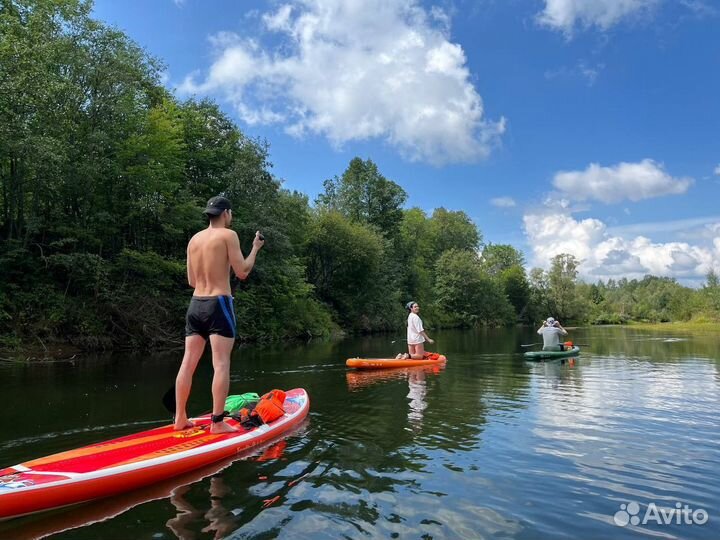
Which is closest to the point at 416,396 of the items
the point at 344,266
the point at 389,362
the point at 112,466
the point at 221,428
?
the point at 389,362

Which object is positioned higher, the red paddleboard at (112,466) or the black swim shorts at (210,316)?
A: the black swim shorts at (210,316)

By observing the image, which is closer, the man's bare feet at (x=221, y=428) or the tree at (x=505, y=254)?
the man's bare feet at (x=221, y=428)

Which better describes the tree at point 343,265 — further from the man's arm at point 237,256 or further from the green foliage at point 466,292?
the man's arm at point 237,256

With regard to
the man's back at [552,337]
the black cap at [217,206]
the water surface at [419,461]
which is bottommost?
the water surface at [419,461]

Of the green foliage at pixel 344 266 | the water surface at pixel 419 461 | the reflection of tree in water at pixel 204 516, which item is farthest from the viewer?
the green foliage at pixel 344 266

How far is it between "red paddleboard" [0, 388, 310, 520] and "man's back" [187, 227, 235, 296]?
165cm

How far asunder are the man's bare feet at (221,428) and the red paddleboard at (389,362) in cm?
811

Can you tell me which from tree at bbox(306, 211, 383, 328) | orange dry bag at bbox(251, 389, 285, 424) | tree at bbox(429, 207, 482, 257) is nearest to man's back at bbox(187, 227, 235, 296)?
orange dry bag at bbox(251, 389, 285, 424)

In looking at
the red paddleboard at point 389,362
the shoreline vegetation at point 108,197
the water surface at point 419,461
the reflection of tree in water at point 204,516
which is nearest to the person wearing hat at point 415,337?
the red paddleboard at point 389,362

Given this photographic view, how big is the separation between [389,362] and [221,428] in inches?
356

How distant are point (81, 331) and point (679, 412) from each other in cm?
2005

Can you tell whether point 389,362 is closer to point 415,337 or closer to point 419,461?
point 415,337

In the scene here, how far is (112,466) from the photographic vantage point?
14.6 ft

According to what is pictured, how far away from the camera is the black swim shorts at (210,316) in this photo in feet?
18.4
